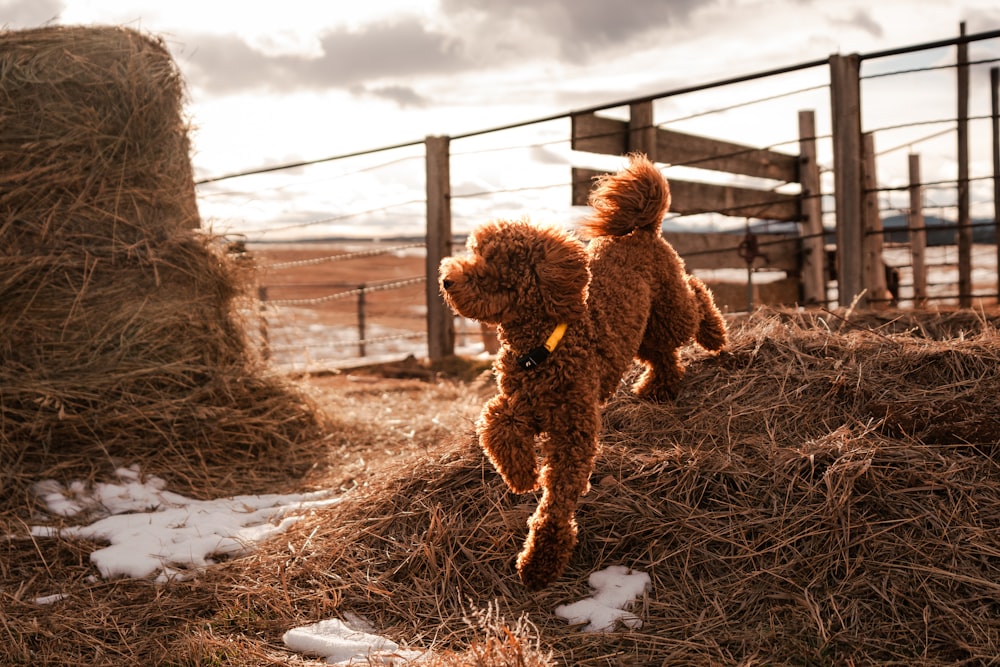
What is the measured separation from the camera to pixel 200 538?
3408 millimetres

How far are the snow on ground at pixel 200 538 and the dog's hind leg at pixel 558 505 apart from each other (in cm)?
15

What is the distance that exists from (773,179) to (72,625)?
27.0 feet

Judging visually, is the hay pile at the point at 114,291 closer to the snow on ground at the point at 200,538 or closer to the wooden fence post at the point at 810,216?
the snow on ground at the point at 200,538

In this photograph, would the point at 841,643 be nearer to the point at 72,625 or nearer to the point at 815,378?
the point at 815,378

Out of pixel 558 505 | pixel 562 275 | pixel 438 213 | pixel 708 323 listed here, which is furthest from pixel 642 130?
pixel 558 505

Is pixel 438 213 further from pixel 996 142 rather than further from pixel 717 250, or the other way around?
pixel 996 142

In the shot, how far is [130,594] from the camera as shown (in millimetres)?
2941

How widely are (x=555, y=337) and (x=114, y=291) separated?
330cm

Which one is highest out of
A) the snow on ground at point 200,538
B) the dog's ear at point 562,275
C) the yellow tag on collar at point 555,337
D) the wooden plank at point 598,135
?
the wooden plank at point 598,135

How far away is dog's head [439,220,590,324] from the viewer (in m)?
2.51

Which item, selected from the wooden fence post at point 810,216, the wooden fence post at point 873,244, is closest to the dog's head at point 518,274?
the wooden fence post at point 873,244

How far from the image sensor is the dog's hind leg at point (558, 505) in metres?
2.60

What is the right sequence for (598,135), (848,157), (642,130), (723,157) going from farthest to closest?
(642,130) → (598,135) → (723,157) → (848,157)

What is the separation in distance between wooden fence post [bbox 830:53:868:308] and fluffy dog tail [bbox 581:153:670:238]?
8.24 feet
